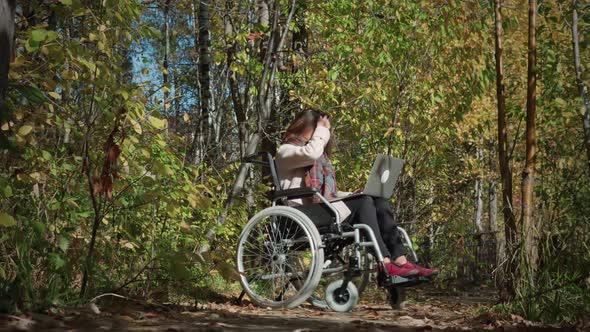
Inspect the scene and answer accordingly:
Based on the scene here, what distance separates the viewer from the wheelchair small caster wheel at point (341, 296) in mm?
5113

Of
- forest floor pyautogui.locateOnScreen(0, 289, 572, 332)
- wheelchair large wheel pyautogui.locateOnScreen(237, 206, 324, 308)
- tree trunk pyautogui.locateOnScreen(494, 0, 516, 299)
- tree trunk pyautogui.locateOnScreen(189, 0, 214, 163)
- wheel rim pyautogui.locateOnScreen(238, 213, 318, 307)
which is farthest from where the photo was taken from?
tree trunk pyautogui.locateOnScreen(189, 0, 214, 163)

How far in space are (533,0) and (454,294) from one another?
4.71m

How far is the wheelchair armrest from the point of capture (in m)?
5.09

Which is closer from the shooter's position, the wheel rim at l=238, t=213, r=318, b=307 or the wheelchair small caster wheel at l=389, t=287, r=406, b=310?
the wheel rim at l=238, t=213, r=318, b=307

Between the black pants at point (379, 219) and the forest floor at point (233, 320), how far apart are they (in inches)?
17.2

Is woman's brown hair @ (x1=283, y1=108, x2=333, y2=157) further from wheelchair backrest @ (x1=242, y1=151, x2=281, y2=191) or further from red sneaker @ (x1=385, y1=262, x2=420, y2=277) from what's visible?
red sneaker @ (x1=385, y1=262, x2=420, y2=277)

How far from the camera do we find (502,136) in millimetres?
4805

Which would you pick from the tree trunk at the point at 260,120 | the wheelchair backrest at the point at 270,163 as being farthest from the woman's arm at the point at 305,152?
the tree trunk at the point at 260,120

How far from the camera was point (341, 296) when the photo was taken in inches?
203

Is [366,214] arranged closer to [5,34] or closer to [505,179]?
[505,179]

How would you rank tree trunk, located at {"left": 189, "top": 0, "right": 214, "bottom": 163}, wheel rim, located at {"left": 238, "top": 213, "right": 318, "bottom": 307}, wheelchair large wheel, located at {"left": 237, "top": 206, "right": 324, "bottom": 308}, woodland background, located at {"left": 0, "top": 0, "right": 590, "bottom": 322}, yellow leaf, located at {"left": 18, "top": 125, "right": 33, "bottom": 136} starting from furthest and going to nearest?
tree trunk, located at {"left": 189, "top": 0, "right": 214, "bottom": 163}
wheel rim, located at {"left": 238, "top": 213, "right": 318, "bottom": 307}
wheelchair large wheel, located at {"left": 237, "top": 206, "right": 324, "bottom": 308}
woodland background, located at {"left": 0, "top": 0, "right": 590, "bottom": 322}
yellow leaf, located at {"left": 18, "top": 125, "right": 33, "bottom": 136}

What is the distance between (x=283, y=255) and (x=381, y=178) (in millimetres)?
881

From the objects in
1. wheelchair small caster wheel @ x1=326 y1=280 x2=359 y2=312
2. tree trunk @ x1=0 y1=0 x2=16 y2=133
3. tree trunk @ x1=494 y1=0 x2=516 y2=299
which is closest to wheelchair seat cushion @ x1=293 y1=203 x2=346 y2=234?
wheelchair small caster wheel @ x1=326 y1=280 x2=359 y2=312

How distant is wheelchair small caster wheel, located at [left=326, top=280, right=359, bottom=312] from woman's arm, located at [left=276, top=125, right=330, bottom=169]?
86cm
